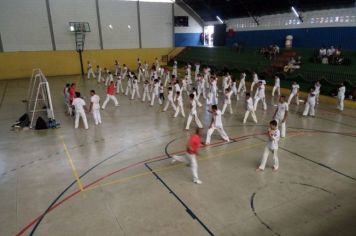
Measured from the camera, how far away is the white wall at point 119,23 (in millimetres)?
33244

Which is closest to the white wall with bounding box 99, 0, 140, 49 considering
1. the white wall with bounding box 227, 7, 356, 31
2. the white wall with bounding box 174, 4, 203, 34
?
the white wall with bounding box 174, 4, 203, 34

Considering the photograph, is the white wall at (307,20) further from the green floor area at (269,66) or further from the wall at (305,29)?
the green floor area at (269,66)

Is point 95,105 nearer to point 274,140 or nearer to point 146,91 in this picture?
point 146,91

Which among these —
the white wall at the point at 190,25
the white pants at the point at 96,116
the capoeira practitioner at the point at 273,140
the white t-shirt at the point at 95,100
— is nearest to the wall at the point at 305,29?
the white wall at the point at 190,25

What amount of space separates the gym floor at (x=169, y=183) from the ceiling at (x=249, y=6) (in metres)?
15.5

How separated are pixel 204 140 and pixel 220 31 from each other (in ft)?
96.0

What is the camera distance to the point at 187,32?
129ft

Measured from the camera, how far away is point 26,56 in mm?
30234

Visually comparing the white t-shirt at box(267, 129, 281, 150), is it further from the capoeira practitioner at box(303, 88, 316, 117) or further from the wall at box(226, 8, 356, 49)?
the wall at box(226, 8, 356, 49)

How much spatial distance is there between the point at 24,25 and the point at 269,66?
2580 centimetres

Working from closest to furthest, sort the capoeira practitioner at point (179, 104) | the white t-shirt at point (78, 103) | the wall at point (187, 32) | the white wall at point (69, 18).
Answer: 1. the white t-shirt at point (78, 103)
2. the capoeira practitioner at point (179, 104)
3. the white wall at point (69, 18)
4. the wall at point (187, 32)

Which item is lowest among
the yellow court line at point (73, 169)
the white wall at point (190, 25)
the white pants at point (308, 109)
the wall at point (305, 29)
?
the yellow court line at point (73, 169)

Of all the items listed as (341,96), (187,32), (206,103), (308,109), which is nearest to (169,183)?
(206,103)

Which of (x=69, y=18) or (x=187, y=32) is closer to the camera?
(x=69, y=18)
